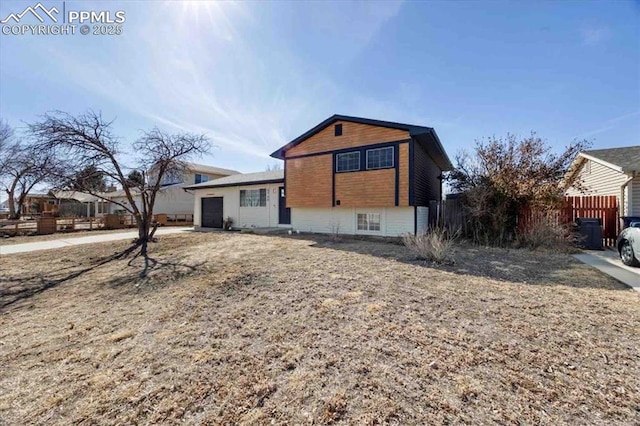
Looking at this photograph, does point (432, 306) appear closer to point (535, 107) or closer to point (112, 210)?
point (535, 107)

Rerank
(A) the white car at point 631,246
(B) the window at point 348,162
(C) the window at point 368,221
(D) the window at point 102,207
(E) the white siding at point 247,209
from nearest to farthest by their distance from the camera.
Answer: (A) the white car at point 631,246 < (B) the window at point 348,162 < (C) the window at point 368,221 < (E) the white siding at point 247,209 < (D) the window at point 102,207

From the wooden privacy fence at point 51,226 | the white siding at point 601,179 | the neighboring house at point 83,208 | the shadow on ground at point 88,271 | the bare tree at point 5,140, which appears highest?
the bare tree at point 5,140

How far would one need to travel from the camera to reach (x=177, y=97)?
10.4 metres

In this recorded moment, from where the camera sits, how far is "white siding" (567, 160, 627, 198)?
38.4 feet

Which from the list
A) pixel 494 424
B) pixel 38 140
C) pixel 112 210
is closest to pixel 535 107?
pixel 494 424

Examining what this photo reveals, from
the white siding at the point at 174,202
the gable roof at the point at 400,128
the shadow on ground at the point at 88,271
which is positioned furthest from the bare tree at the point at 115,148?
the white siding at the point at 174,202

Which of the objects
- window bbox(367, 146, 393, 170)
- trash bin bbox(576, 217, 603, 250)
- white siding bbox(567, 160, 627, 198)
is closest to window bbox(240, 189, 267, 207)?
window bbox(367, 146, 393, 170)

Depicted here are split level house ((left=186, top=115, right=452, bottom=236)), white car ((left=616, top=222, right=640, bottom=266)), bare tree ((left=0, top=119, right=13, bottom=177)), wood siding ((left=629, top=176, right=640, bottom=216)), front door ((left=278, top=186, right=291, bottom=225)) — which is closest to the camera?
white car ((left=616, top=222, right=640, bottom=266))

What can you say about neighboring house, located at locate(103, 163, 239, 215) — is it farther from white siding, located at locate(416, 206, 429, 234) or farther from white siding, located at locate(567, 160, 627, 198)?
white siding, located at locate(567, 160, 627, 198)

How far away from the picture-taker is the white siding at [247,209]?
1586cm

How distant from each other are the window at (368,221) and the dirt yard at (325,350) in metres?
6.68

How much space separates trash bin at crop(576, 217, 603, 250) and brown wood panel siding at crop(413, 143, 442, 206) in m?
5.45

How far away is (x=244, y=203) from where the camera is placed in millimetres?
16969

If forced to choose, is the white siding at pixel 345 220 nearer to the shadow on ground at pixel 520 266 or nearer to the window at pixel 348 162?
the window at pixel 348 162
